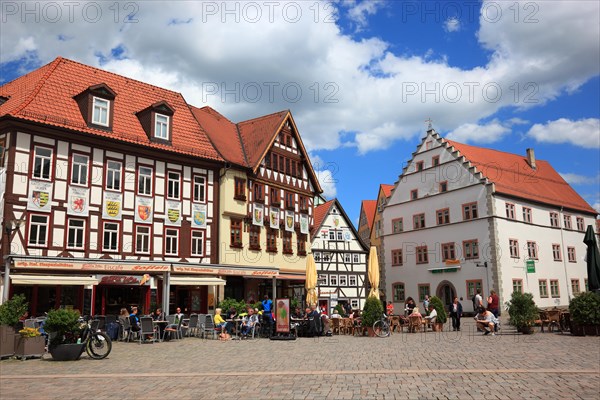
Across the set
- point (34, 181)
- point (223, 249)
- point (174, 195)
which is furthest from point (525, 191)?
point (34, 181)

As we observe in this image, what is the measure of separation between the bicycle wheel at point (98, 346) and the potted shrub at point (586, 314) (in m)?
16.1

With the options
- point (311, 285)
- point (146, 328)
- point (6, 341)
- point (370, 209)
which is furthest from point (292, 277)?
point (370, 209)

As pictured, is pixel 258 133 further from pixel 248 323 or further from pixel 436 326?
pixel 436 326

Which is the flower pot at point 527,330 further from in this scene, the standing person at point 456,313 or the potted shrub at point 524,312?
the standing person at point 456,313

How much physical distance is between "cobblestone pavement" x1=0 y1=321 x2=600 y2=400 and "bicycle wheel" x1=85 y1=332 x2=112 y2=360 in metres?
0.37

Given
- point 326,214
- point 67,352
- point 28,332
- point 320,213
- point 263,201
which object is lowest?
point 67,352

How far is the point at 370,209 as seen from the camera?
63.0m

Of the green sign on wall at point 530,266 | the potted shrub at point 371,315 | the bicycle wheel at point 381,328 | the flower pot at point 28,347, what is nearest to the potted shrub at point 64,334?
the flower pot at point 28,347

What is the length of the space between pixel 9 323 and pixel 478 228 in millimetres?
33559

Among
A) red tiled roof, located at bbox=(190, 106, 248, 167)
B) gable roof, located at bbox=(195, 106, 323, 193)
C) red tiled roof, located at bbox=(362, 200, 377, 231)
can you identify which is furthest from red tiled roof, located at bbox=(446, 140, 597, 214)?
red tiled roof, located at bbox=(190, 106, 248, 167)

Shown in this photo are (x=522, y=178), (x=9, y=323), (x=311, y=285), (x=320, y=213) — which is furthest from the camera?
(x=522, y=178)

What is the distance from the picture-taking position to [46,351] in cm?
1683

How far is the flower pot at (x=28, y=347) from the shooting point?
1510 centimetres

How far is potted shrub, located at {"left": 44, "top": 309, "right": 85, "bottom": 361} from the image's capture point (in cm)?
1451
